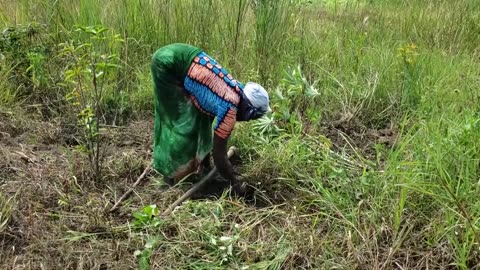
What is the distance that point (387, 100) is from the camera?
3.51m

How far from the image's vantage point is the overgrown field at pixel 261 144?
2279mm

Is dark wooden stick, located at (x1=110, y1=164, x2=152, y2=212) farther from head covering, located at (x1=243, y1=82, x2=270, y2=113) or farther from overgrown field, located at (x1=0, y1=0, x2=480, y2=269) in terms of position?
head covering, located at (x1=243, y1=82, x2=270, y2=113)

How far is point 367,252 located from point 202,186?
842 millimetres

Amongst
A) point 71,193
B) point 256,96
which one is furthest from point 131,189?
point 256,96

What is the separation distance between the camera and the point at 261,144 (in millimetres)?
2955

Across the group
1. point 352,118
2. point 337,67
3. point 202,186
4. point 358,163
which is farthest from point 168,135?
point 337,67

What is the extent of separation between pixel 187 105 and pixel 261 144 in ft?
1.69

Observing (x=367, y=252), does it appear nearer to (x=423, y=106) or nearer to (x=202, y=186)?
(x=202, y=186)

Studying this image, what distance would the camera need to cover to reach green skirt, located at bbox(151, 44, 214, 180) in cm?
257

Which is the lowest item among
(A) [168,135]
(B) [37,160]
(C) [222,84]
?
(B) [37,160]

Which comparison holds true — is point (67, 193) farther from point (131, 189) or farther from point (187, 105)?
point (187, 105)

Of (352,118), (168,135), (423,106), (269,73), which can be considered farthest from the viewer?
(269,73)

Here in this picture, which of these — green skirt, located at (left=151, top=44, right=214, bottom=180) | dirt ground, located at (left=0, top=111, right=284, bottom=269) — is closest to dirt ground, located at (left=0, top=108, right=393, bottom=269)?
dirt ground, located at (left=0, top=111, right=284, bottom=269)

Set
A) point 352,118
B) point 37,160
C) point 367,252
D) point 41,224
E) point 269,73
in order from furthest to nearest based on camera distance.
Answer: point 269,73 < point 352,118 < point 37,160 < point 41,224 < point 367,252
